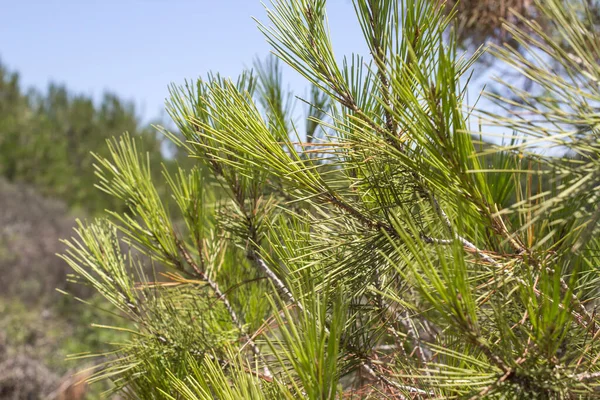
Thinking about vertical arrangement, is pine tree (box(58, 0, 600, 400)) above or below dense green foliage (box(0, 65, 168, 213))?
below

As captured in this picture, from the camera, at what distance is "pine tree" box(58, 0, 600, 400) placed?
0.53m

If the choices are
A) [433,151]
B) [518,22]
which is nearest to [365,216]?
[433,151]

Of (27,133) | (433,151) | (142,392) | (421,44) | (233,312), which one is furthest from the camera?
(27,133)

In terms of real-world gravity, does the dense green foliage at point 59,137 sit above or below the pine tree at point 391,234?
above

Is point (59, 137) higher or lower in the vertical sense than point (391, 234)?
higher

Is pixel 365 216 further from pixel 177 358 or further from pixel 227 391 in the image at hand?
pixel 177 358

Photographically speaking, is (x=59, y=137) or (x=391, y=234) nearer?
(x=391, y=234)

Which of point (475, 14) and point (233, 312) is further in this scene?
point (475, 14)

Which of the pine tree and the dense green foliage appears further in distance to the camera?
the dense green foliage

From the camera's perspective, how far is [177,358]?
3.37 ft

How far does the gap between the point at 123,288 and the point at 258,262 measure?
0.30 m

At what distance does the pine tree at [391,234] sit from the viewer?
525mm

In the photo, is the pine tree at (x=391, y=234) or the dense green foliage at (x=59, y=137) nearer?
the pine tree at (x=391, y=234)

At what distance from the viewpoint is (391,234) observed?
0.74 m
